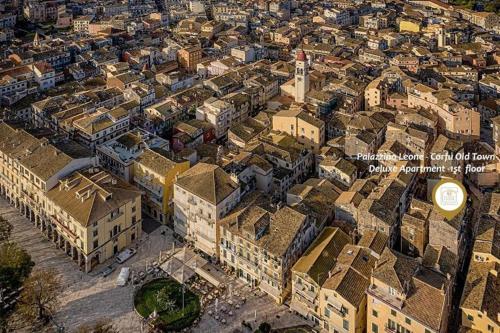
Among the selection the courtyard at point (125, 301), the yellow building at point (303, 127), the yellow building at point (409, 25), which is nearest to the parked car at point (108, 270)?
the courtyard at point (125, 301)

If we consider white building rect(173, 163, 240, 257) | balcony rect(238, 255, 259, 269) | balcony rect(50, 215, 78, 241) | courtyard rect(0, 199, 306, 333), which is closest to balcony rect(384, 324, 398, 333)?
courtyard rect(0, 199, 306, 333)

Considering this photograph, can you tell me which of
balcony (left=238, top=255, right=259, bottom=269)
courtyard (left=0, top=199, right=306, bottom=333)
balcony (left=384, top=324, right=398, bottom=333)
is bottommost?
courtyard (left=0, top=199, right=306, bottom=333)

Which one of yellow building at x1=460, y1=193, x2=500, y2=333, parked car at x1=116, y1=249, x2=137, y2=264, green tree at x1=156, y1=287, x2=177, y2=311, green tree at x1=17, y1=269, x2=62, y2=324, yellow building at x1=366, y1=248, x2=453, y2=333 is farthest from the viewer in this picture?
parked car at x1=116, y1=249, x2=137, y2=264

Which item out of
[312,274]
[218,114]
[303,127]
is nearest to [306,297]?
[312,274]

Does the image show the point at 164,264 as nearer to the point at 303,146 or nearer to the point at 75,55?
the point at 303,146

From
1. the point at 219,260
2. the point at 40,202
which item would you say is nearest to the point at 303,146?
the point at 219,260

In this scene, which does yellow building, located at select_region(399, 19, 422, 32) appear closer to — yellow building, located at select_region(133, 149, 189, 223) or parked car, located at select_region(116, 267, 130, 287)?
yellow building, located at select_region(133, 149, 189, 223)

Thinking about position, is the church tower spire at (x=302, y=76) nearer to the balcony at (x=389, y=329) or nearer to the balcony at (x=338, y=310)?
the balcony at (x=338, y=310)
